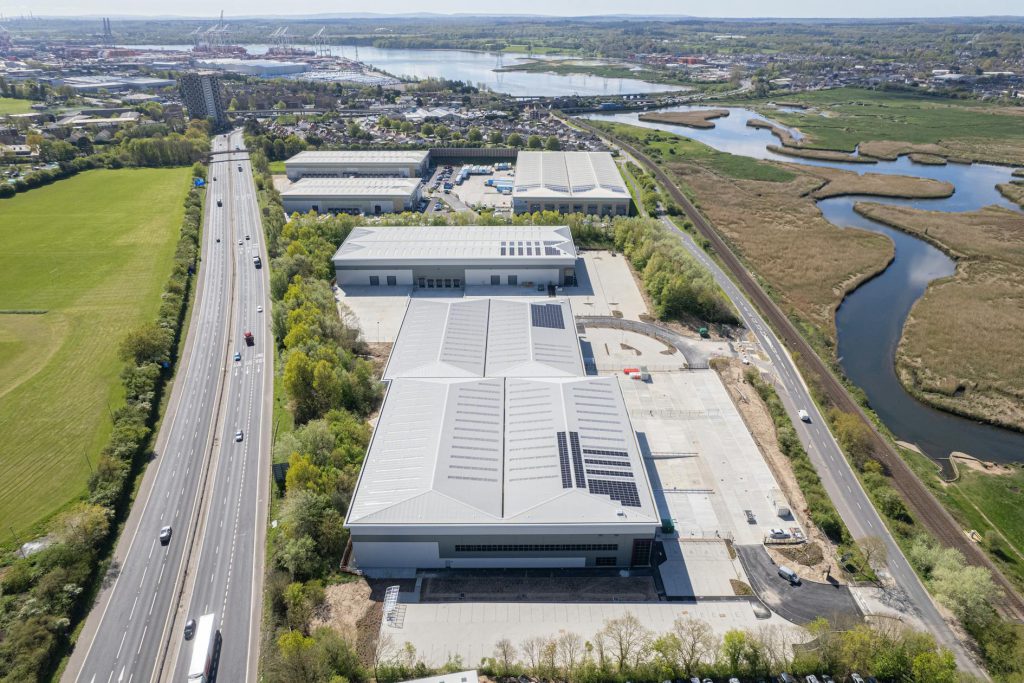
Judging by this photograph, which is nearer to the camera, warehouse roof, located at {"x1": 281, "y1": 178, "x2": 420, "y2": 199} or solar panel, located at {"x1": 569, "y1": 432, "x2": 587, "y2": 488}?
solar panel, located at {"x1": 569, "y1": 432, "x2": 587, "y2": 488}

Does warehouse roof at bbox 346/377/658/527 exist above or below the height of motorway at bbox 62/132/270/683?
above

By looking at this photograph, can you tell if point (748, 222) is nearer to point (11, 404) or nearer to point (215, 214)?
point (215, 214)

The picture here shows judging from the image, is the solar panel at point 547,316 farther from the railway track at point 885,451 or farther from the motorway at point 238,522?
the motorway at point 238,522

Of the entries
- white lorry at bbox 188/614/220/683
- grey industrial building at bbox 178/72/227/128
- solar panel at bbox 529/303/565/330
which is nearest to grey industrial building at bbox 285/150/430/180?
grey industrial building at bbox 178/72/227/128

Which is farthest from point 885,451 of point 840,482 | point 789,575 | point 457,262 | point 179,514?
point 179,514

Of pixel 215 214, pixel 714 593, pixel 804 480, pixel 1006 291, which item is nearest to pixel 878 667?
pixel 714 593

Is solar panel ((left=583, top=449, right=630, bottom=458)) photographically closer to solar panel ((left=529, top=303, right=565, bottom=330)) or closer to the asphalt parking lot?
the asphalt parking lot

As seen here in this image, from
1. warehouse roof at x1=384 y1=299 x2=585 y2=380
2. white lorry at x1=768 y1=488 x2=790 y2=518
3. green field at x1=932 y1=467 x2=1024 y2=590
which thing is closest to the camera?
green field at x1=932 y1=467 x2=1024 y2=590
